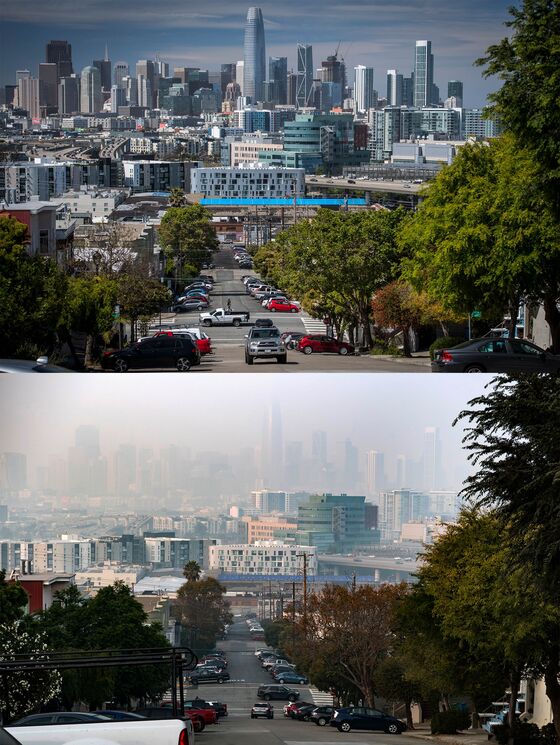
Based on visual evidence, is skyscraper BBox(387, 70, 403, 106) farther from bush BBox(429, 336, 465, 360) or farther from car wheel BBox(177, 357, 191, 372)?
car wheel BBox(177, 357, 191, 372)

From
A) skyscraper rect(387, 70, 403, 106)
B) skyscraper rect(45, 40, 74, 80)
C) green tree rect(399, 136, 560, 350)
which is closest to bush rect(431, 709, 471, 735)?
green tree rect(399, 136, 560, 350)

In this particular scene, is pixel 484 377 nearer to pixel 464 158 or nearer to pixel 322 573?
pixel 464 158

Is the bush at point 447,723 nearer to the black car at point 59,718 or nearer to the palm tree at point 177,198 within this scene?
the palm tree at point 177,198

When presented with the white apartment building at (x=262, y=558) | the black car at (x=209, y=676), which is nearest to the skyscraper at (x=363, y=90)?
the white apartment building at (x=262, y=558)

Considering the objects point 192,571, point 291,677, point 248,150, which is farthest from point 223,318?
point 291,677

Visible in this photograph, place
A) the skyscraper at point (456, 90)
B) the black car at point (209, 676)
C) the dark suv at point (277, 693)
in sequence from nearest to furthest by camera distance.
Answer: the skyscraper at point (456, 90) → the dark suv at point (277, 693) → the black car at point (209, 676)

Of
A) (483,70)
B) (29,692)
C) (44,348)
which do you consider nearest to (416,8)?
(483,70)

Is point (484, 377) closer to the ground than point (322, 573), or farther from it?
farther from it
